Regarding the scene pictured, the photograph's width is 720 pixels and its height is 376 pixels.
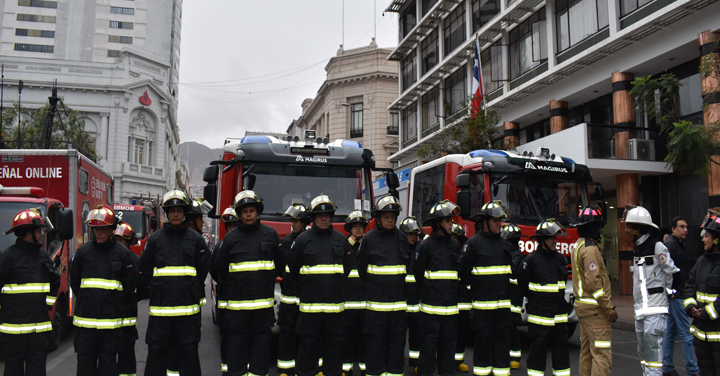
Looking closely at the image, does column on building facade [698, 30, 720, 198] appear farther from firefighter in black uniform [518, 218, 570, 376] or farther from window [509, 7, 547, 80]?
firefighter in black uniform [518, 218, 570, 376]

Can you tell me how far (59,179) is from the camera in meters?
9.63

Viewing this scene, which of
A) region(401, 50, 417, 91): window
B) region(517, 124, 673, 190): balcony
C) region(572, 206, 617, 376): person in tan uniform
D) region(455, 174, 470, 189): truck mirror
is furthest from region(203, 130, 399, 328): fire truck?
region(401, 50, 417, 91): window

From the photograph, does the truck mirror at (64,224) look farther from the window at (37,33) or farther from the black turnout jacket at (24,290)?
the window at (37,33)

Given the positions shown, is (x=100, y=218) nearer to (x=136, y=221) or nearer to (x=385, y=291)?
(x=385, y=291)

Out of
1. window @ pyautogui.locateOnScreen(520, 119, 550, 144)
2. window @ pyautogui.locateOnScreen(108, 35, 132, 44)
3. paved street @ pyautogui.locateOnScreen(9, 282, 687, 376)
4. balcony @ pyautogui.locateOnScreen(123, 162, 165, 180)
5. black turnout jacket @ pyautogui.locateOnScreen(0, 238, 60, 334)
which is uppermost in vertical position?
window @ pyautogui.locateOnScreen(108, 35, 132, 44)

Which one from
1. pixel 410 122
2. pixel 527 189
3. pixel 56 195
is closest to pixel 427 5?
pixel 410 122

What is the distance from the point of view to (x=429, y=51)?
3084 centimetres

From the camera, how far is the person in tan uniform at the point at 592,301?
5.38 m

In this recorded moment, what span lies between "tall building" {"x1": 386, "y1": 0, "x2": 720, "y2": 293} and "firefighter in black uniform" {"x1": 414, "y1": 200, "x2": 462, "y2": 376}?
341 inches

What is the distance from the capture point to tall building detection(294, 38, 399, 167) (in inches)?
1617

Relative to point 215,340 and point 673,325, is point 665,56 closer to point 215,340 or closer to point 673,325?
point 673,325

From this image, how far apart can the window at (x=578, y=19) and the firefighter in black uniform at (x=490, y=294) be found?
559 inches

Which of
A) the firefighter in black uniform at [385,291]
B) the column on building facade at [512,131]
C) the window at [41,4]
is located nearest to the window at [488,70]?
the column on building facade at [512,131]

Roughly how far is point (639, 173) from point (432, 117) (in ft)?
49.3
